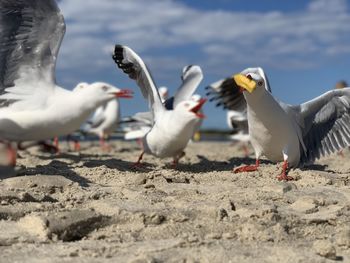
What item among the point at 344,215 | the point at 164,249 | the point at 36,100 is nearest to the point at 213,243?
the point at 164,249

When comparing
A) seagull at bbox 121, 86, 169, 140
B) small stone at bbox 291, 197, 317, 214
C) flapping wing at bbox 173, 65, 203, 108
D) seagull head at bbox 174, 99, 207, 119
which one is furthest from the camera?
seagull at bbox 121, 86, 169, 140

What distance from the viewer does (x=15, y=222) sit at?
3.51 metres

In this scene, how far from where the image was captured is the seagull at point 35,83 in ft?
21.5

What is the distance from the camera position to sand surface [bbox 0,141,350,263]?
3021 mm

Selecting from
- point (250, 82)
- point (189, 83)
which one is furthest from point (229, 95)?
Answer: point (250, 82)

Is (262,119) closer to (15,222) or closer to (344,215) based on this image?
(344,215)

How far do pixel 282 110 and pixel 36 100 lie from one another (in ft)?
9.55

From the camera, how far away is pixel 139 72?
25.1 ft

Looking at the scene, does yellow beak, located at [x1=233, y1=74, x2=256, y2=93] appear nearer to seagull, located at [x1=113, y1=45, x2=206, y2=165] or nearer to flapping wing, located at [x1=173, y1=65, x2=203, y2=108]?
seagull, located at [x1=113, y1=45, x2=206, y2=165]

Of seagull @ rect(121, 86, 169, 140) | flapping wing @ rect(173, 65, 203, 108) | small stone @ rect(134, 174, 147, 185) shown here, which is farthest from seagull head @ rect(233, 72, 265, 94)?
seagull @ rect(121, 86, 169, 140)

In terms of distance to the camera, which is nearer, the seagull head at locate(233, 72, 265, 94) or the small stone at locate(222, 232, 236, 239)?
the small stone at locate(222, 232, 236, 239)

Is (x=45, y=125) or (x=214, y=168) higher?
(x=45, y=125)


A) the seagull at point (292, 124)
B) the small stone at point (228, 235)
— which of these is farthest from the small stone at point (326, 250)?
the seagull at point (292, 124)

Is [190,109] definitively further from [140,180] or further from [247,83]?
[140,180]
